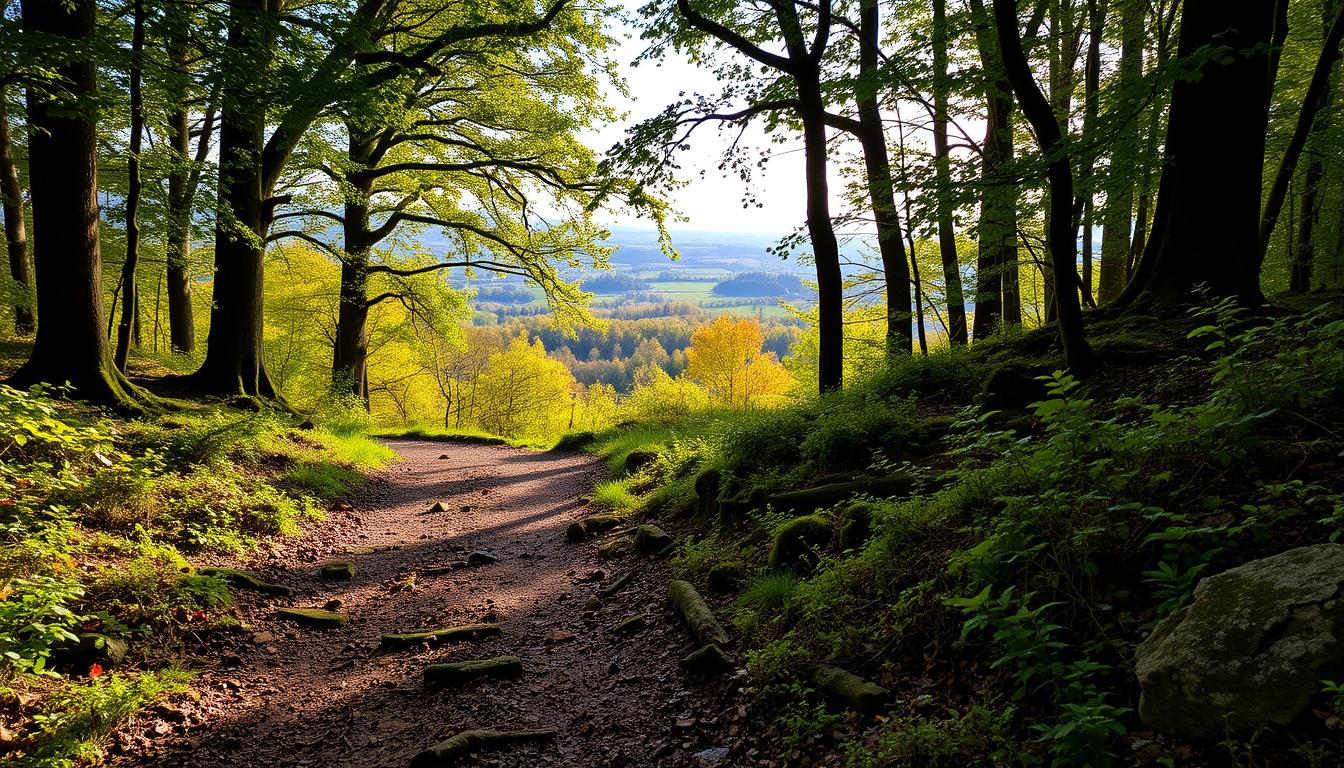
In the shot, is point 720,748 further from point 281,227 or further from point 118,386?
point 281,227

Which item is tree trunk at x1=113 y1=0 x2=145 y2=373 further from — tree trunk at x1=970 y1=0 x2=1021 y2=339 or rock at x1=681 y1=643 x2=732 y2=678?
tree trunk at x1=970 y1=0 x2=1021 y2=339

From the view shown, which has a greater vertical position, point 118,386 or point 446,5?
point 446,5

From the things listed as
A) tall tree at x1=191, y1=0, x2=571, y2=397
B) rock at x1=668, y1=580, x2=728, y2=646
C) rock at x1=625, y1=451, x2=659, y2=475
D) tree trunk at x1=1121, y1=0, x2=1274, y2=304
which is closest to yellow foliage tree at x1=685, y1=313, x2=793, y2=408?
rock at x1=625, y1=451, x2=659, y2=475

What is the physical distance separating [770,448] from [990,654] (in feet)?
14.9

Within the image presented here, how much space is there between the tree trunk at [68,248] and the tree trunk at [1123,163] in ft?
38.6

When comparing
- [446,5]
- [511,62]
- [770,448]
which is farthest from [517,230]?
[770,448]

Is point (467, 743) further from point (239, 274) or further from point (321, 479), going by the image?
point (239, 274)

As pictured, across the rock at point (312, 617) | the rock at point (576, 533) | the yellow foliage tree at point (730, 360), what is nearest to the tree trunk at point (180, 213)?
the rock at point (312, 617)

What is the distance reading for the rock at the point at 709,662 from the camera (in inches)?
169

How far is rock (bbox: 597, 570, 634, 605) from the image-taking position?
20.8 feet

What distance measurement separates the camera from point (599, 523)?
8.73 meters

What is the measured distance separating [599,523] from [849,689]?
225 inches

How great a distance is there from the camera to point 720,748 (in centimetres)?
350

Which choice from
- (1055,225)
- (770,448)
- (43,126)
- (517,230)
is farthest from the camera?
(517,230)
